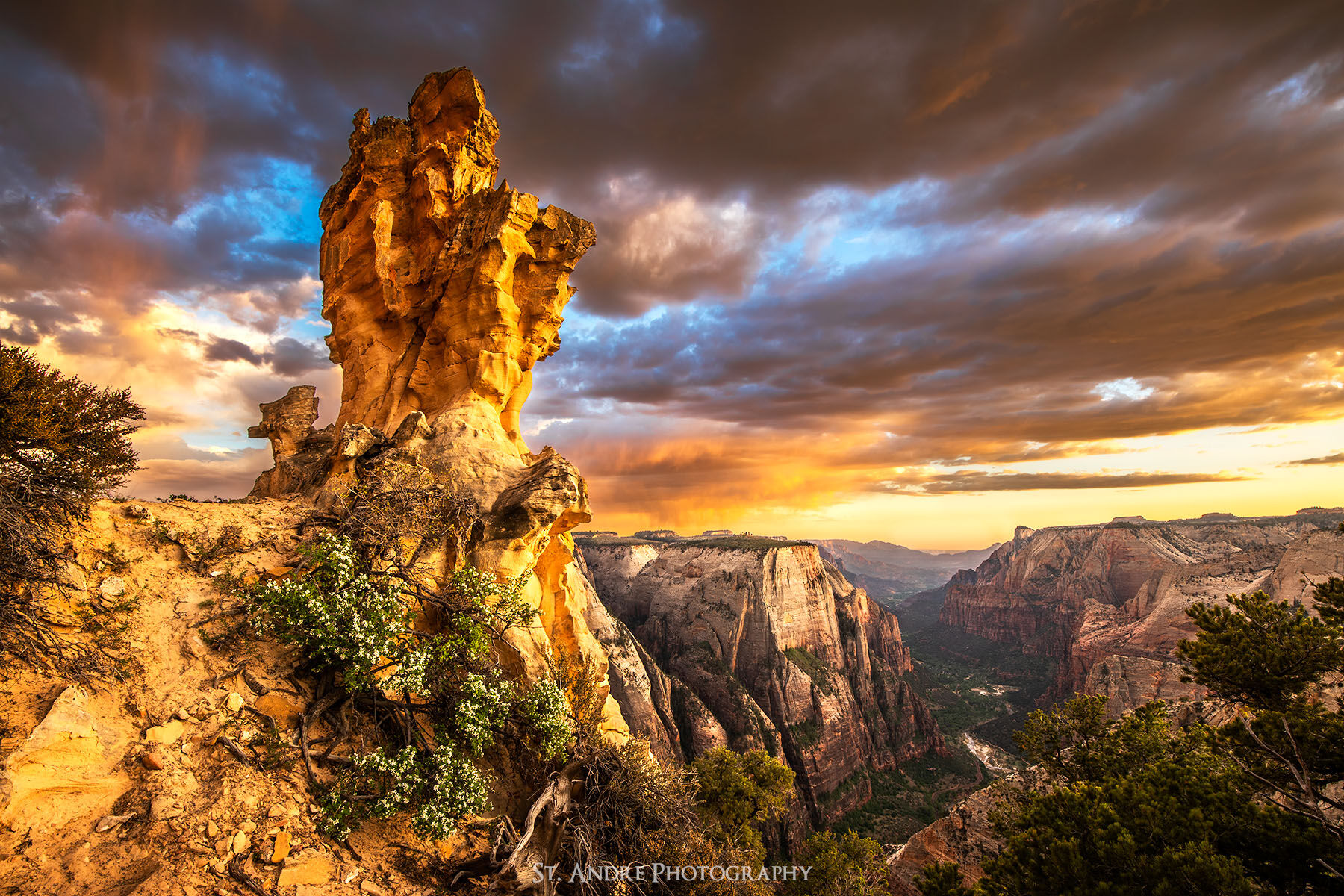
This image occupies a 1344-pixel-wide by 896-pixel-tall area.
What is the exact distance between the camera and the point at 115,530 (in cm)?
1035

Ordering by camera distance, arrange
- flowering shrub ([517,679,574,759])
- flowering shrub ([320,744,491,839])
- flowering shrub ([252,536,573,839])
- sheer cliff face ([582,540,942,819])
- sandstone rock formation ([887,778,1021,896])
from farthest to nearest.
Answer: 1. sheer cliff face ([582,540,942,819])
2. sandstone rock formation ([887,778,1021,896])
3. flowering shrub ([517,679,574,759])
4. flowering shrub ([252,536,573,839])
5. flowering shrub ([320,744,491,839])

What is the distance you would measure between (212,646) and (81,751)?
7.62ft

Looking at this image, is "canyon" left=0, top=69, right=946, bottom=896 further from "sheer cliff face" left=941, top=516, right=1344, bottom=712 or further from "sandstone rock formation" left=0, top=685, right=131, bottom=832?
"sheer cliff face" left=941, top=516, right=1344, bottom=712

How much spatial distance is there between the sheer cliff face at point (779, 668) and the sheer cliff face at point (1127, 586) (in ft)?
104

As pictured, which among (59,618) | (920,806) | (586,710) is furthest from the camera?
(920,806)

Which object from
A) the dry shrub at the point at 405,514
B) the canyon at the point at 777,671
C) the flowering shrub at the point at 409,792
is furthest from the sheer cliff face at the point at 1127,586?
the dry shrub at the point at 405,514

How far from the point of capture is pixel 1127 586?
126 m

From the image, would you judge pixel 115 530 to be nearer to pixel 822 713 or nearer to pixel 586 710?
pixel 586 710

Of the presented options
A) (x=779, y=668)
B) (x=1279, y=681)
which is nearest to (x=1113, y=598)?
(x=779, y=668)

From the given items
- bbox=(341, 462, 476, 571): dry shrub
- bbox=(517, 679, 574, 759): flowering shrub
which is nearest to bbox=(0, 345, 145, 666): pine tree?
bbox=(341, 462, 476, 571): dry shrub

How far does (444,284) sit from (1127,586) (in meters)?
170

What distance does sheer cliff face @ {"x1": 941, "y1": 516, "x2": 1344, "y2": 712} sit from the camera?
61.4 meters

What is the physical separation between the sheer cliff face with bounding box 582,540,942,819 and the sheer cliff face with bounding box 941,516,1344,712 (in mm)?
31835

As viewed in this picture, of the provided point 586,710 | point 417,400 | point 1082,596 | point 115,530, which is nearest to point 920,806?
point 586,710
